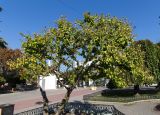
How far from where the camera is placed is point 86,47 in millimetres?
17609

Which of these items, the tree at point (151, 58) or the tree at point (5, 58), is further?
the tree at point (5, 58)

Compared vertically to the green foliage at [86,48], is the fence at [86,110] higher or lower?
lower

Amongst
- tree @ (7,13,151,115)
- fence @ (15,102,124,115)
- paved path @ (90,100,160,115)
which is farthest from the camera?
paved path @ (90,100,160,115)

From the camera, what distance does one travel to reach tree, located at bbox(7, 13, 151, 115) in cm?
1681

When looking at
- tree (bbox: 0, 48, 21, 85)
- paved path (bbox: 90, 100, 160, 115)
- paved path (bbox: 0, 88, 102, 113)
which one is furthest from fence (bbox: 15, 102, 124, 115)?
tree (bbox: 0, 48, 21, 85)

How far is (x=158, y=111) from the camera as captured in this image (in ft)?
85.6

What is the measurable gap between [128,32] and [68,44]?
138 inches

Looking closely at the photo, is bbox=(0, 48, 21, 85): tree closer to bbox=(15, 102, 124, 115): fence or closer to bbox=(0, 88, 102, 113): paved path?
bbox=(0, 88, 102, 113): paved path

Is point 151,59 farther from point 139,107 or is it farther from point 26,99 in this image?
point 26,99

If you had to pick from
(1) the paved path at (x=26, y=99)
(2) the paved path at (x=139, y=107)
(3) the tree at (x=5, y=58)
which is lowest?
(2) the paved path at (x=139, y=107)

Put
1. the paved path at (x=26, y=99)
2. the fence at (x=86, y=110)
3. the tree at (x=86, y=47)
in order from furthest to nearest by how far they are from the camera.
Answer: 1. the paved path at (x=26, y=99)
2. the fence at (x=86, y=110)
3. the tree at (x=86, y=47)

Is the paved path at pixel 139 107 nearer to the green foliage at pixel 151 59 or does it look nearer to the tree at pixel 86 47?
the green foliage at pixel 151 59

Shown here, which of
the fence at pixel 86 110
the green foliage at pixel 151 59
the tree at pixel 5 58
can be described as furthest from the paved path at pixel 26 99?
→ the green foliage at pixel 151 59

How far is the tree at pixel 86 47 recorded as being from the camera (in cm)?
1681
